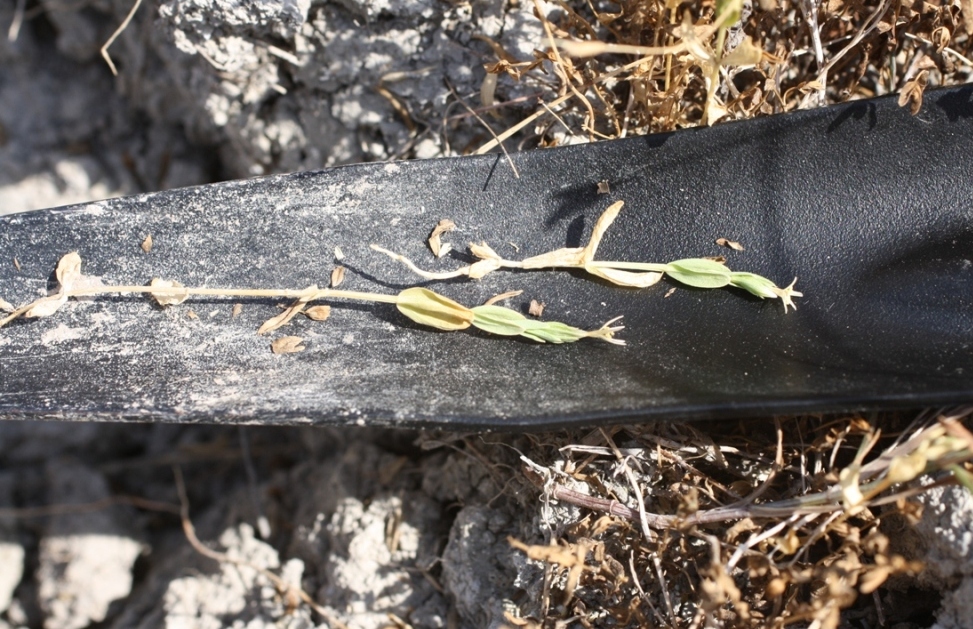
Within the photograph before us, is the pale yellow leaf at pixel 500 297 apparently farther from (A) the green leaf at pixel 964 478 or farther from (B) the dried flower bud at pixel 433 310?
(A) the green leaf at pixel 964 478

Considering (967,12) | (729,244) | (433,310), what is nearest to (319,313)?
(433,310)

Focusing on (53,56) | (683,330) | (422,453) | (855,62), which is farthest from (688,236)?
(53,56)

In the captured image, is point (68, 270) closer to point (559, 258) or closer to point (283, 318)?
point (283, 318)

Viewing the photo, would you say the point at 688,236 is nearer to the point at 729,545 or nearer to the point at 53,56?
the point at 729,545

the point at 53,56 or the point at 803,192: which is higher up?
the point at 53,56

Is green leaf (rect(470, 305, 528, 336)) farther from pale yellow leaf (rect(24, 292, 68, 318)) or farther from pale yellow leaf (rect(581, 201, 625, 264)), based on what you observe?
pale yellow leaf (rect(24, 292, 68, 318))

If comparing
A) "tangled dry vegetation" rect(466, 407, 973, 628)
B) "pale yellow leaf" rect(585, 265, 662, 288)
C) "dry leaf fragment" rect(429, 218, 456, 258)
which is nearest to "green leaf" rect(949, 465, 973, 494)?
"tangled dry vegetation" rect(466, 407, 973, 628)

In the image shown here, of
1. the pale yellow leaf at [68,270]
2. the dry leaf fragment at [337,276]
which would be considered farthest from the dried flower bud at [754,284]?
the pale yellow leaf at [68,270]
